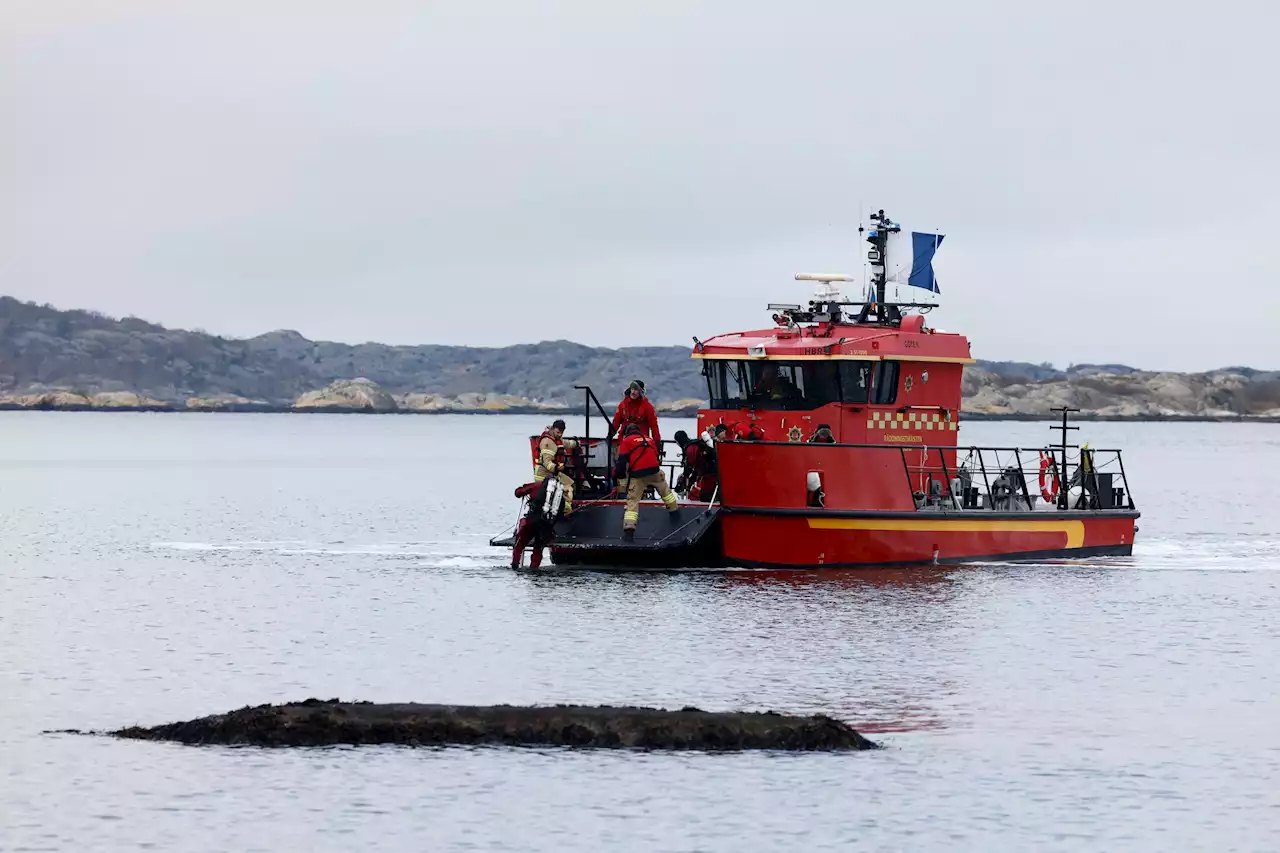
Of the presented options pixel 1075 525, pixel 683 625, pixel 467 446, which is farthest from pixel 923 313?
pixel 467 446

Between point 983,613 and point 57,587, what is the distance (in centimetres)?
1409

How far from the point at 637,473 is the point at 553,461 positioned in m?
1.22

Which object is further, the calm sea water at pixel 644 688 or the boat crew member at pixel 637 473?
the boat crew member at pixel 637 473

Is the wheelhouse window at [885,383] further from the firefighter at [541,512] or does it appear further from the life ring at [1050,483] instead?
the firefighter at [541,512]

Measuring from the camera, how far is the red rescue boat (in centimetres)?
2816

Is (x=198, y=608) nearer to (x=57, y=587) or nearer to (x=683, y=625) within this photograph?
(x=57, y=587)

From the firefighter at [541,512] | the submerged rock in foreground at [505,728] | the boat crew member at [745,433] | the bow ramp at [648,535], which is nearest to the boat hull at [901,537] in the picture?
the bow ramp at [648,535]

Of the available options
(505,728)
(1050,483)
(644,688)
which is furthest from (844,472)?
(505,728)

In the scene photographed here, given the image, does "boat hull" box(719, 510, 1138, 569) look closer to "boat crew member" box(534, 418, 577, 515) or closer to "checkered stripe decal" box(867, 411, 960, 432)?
"checkered stripe decal" box(867, 411, 960, 432)

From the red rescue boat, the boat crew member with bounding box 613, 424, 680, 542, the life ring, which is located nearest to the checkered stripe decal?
the red rescue boat

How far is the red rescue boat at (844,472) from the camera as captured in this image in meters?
28.2

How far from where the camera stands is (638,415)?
28375 millimetres

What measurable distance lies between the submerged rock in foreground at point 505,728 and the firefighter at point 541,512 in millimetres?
10858

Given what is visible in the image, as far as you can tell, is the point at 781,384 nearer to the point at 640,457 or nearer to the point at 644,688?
the point at 640,457
